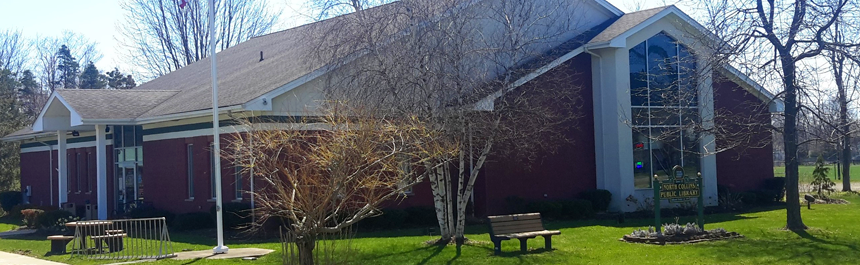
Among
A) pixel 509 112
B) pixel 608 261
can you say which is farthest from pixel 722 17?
pixel 608 261

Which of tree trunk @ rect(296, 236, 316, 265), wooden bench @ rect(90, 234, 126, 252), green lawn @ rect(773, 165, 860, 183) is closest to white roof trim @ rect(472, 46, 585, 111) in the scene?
tree trunk @ rect(296, 236, 316, 265)

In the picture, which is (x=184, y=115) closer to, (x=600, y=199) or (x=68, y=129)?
(x=68, y=129)

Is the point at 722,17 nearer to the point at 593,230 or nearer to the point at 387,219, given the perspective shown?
the point at 593,230

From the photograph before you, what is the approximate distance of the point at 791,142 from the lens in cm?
1792

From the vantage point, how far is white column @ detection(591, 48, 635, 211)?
24.3m

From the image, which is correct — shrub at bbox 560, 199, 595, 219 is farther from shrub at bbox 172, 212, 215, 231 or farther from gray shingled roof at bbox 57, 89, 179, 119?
gray shingled roof at bbox 57, 89, 179, 119

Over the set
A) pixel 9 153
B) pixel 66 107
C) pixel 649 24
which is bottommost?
pixel 9 153

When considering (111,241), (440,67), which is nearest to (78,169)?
(111,241)

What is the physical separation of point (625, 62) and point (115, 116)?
14908 mm

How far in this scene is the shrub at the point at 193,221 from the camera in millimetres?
22391

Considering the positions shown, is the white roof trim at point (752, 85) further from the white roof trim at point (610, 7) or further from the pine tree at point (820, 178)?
the white roof trim at point (610, 7)

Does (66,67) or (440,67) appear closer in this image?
(440,67)

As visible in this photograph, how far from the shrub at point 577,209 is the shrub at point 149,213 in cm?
1106

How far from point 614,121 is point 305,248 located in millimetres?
15418
